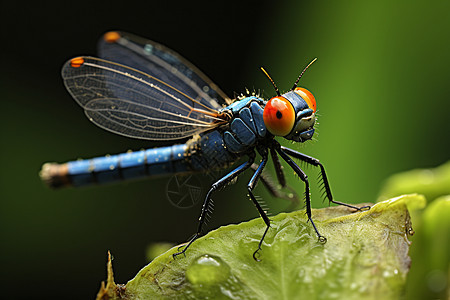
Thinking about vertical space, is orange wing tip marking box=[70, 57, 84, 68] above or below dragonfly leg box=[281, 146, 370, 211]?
above

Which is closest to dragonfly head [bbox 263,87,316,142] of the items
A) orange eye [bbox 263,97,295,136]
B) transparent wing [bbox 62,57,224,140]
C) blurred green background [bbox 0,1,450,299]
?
orange eye [bbox 263,97,295,136]

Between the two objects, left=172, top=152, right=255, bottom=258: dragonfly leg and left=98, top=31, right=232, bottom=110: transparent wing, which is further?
left=98, top=31, right=232, bottom=110: transparent wing

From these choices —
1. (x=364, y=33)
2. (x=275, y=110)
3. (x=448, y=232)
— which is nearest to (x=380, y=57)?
(x=364, y=33)

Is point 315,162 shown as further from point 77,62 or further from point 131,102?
point 77,62

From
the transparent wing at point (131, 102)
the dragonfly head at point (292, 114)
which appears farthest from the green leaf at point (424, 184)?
the transparent wing at point (131, 102)

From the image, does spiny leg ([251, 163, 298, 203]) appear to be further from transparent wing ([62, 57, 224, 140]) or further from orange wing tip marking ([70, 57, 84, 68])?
orange wing tip marking ([70, 57, 84, 68])

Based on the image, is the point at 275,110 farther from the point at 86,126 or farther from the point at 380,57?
the point at 86,126

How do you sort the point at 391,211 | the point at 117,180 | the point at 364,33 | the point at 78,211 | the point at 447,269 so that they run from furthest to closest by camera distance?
the point at 78,211 → the point at 117,180 → the point at 364,33 → the point at 447,269 → the point at 391,211

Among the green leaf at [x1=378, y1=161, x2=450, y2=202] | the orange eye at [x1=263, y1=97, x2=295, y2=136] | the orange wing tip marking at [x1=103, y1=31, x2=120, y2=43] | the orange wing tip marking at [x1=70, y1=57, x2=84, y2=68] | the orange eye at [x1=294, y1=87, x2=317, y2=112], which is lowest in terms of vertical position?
the green leaf at [x1=378, y1=161, x2=450, y2=202]
